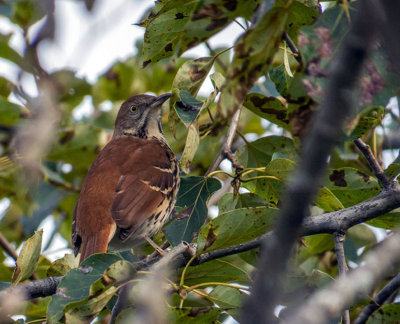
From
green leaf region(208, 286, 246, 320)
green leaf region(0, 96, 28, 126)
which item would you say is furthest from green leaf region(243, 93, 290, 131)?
green leaf region(0, 96, 28, 126)

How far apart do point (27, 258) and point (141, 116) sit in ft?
7.16

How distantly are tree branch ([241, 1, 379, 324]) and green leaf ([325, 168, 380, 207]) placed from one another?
1.86 metres

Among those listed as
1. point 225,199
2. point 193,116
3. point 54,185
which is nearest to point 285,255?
point 193,116

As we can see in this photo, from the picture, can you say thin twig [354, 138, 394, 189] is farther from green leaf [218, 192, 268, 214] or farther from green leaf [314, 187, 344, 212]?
green leaf [218, 192, 268, 214]

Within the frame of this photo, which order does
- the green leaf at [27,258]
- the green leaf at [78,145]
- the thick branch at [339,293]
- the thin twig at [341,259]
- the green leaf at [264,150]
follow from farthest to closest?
the green leaf at [78,145]
the green leaf at [264,150]
the green leaf at [27,258]
the thin twig at [341,259]
the thick branch at [339,293]

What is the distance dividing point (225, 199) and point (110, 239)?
0.87 m

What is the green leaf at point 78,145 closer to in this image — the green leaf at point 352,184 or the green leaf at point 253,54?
the green leaf at point 352,184

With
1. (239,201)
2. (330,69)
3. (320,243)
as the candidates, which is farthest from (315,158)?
(320,243)

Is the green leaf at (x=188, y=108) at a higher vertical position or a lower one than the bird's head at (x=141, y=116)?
higher

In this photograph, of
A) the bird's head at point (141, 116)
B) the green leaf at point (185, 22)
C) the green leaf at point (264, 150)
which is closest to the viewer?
the green leaf at point (185, 22)

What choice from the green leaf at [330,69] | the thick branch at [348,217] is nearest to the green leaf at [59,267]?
the thick branch at [348,217]

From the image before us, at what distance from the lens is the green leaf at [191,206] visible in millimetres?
2605

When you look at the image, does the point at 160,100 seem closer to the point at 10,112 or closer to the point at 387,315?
the point at 10,112

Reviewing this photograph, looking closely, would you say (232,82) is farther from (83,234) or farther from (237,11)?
Result: (83,234)
